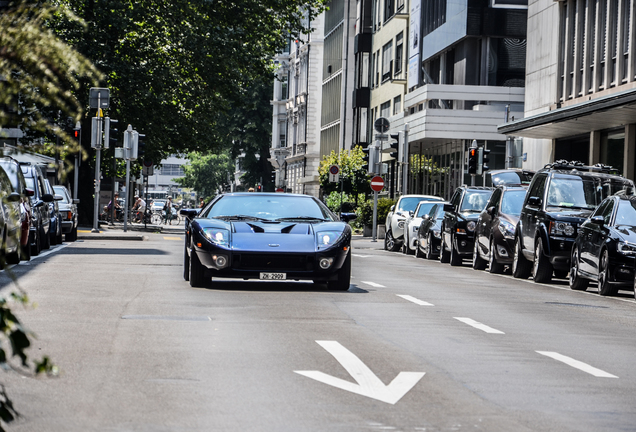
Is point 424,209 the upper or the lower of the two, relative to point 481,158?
lower

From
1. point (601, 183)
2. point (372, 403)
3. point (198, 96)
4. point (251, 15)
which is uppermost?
point (251, 15)

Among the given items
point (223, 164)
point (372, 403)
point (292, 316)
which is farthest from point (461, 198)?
point (223, 164)

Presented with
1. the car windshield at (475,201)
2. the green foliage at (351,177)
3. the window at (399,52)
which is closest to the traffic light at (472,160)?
the car windshield at (475,201)

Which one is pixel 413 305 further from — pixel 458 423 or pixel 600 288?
pixel 458 423

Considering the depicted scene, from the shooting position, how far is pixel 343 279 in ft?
51.7

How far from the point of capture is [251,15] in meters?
46.7

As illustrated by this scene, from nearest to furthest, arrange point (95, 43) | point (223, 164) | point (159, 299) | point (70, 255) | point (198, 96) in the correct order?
point (159, 299) < point (70, 255) < point (95, 43) < point (198, 96) < point (223, 164)

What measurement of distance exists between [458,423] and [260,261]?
349 inches

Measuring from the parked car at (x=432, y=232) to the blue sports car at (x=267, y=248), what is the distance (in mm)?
15218

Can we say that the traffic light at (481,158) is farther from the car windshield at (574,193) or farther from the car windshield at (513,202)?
the car windshield at (574,193)

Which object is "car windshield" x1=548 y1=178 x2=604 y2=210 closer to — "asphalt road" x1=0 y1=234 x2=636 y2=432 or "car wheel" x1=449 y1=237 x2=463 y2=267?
"asphalt road" x1=0 y1=234 x2=636 y2=432

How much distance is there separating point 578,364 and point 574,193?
44.0 feet

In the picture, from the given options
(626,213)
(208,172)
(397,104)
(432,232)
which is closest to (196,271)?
(626,213)

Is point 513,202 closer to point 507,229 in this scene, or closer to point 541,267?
point 507,229
